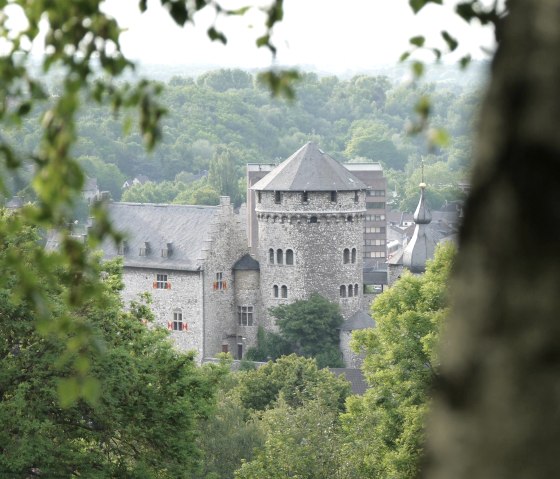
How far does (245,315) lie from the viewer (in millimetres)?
66250

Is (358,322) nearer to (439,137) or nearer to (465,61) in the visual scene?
(465,61)

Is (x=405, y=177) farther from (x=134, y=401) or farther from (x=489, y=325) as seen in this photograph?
(x=489, y=325)

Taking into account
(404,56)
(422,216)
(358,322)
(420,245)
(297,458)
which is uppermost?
(422,216)

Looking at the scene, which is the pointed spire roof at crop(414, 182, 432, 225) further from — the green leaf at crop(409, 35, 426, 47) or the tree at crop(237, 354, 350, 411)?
the green leaf at crop(409, 35, 426, 47)

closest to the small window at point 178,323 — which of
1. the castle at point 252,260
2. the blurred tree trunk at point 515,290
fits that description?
the castle at point 252,260

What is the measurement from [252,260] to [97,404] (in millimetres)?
47256

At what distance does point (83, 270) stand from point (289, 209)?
2413 inches

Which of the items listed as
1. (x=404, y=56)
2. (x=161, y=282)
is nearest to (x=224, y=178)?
(x=161, y=282)

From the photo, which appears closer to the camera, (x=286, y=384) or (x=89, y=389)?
(x=89, y=389)

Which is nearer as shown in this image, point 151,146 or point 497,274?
point 497,274

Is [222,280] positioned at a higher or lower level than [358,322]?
higher

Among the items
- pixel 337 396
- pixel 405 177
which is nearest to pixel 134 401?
pixel 337 396

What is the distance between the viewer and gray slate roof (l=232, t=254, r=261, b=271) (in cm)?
6625

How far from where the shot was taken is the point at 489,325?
181 centimetres
